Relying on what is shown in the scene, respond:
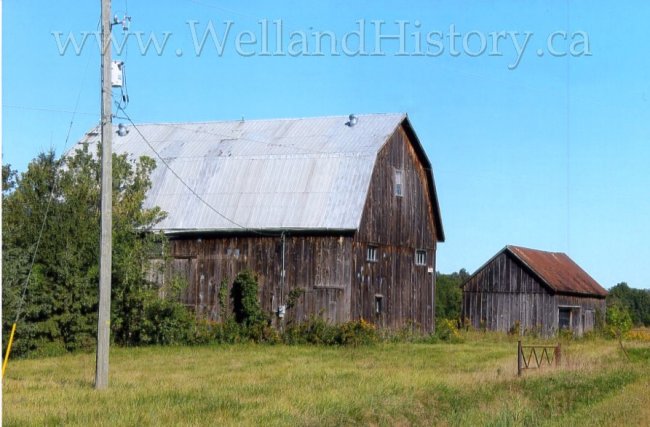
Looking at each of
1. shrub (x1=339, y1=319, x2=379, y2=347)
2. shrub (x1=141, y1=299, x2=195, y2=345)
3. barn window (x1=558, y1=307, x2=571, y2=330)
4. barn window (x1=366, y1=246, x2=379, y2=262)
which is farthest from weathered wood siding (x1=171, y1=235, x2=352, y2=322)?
barn window (x1=558, y1=307, x2=571, y2=330)

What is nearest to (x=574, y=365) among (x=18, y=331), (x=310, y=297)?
(x=310, y=297)

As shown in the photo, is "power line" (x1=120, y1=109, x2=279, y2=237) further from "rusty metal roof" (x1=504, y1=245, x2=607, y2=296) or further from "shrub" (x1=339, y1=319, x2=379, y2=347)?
"rusty metal roof" (x1=504, y1=245, x2=607, y2=296)

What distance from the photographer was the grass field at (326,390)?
14.7 metres

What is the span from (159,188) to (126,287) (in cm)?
648

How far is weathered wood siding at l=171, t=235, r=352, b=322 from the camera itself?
34188 mm

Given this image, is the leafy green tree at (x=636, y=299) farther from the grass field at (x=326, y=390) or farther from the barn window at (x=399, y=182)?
the grass field at (x=326, y=390)

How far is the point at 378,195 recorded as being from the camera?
35.9m

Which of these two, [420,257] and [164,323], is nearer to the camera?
[164,323]

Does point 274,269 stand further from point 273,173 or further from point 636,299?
point 636,299

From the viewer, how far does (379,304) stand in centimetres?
3594

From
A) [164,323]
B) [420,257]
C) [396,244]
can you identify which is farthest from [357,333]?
[420,257]

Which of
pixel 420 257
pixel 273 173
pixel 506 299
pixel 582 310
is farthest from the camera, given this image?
pixel 582 310

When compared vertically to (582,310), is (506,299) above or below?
above

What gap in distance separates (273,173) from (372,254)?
4798 millimetres
